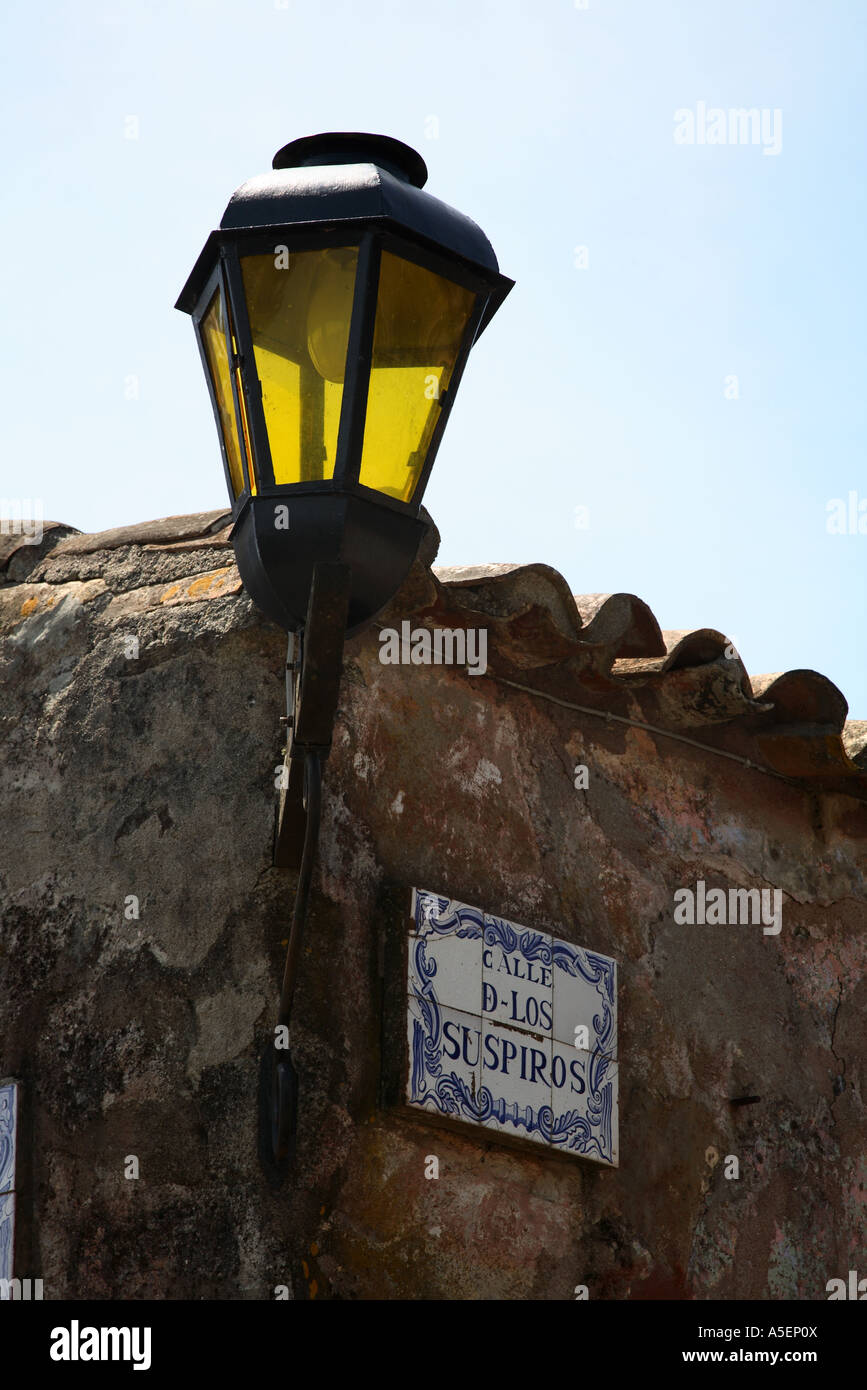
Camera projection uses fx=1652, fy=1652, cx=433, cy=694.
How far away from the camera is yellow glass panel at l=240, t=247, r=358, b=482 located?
8.20ft

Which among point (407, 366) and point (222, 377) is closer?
point (407, 366)

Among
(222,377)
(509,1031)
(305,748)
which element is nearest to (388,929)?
(509,1031)

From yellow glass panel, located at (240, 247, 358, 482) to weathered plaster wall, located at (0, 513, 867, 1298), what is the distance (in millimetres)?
1024

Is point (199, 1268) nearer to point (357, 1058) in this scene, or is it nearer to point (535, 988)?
point (357, 1058)

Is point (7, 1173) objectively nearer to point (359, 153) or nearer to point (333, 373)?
point (333, 373)

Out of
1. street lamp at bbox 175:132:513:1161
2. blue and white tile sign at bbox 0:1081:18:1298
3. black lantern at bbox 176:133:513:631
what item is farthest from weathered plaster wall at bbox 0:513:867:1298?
black lantern at bbox 176:133:513:631

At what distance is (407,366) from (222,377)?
13.0 inches

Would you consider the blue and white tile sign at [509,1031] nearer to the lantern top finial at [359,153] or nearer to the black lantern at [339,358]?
the black lantern at [339,358]

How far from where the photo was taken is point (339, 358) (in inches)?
98.2

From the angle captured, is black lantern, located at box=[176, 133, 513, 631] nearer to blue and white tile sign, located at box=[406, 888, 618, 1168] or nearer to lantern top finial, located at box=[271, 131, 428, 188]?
lantern top finial, located at box=[271, 131, 428, 188]

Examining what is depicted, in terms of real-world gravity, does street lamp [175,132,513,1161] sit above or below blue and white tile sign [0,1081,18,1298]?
above

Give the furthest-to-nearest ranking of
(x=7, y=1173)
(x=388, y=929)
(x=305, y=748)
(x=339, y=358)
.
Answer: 1. (x=388, y=929)
2. (x=7, y=1173)
3. (x=305, y=748)
4. (x=339, y=358)

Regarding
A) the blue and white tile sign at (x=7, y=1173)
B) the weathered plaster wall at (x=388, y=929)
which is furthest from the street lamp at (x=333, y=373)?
the blue and white tile sign at (x=7, y=1173)
